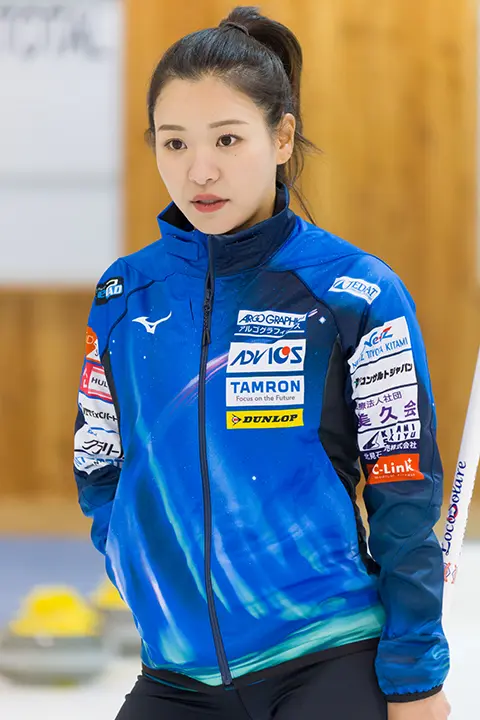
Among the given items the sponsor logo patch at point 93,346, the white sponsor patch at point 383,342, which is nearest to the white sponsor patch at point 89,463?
the sponsor logo patch at point 93,346

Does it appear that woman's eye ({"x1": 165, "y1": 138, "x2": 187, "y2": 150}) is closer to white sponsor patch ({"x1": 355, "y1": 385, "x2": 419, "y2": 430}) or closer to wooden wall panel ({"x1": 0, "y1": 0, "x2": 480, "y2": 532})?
white sponsor patch ({"x1": 355, "y1": 385, "x2": 419, "y2": 430})

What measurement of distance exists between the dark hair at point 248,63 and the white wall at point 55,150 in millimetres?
2702

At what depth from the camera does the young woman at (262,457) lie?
2.80 feet

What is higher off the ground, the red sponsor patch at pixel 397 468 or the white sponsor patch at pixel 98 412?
the white sponsor patch at pixel 98 412

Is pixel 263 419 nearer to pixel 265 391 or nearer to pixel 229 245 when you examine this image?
pixel 265 391

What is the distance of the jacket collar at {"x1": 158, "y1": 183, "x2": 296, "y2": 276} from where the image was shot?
92 cm

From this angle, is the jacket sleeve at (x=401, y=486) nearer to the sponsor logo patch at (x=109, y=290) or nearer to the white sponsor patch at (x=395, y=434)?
the white sponsor patch at (x=395, y=434)

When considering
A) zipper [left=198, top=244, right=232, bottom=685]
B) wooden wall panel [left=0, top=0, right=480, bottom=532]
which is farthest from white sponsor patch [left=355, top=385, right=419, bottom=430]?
wooden wall panel [left=0, top=0, right=480, bottom=532]

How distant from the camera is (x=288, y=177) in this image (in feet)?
3.49

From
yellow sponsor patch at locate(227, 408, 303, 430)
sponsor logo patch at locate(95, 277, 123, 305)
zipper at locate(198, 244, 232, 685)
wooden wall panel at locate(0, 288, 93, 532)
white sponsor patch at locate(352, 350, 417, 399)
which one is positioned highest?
sponsor logo patch at locate(95, 277, 123, 305)

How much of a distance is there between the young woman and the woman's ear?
0.03m

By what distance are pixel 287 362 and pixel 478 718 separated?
121cm

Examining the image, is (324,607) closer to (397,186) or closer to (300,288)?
(300,288)

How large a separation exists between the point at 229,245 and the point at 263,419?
17cm
